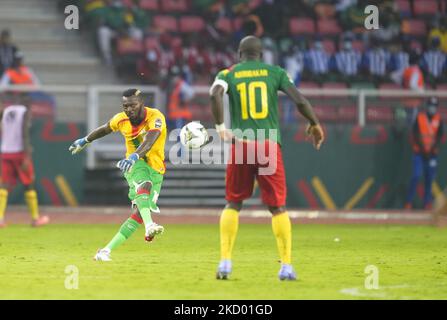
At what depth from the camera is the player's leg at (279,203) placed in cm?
1086

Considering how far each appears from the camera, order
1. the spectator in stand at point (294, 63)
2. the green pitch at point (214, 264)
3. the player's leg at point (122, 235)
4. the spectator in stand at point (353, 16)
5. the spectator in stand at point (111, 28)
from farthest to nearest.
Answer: the spectator in stand at point (353, 16) → the spectator in stand at point (111, 28) → the spectator in stand at point (294, 63) → the player's leg at point (122, 235) → the green pitch at point (214, 264)

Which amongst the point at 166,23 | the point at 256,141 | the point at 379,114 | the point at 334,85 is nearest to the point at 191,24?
the point at 166,23

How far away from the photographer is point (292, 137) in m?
23.3

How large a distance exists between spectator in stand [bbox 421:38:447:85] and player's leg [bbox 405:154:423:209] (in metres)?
2.88

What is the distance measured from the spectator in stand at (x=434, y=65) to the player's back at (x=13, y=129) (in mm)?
10435

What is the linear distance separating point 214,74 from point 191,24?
2.86 meters

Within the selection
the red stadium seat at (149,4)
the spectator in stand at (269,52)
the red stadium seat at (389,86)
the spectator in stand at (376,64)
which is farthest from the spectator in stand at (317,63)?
the red stadium seat at (149,4)

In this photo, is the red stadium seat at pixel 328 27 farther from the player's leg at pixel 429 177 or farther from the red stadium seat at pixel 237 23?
the player's leg at pixel 429 177

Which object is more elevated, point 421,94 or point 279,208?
point 421,94

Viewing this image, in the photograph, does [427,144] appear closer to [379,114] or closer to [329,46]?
[379,114]

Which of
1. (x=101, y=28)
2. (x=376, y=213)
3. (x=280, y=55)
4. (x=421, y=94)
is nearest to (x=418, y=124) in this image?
(x=421, y=94)

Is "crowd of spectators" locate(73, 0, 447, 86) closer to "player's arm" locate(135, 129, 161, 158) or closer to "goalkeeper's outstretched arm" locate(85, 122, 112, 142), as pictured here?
"goalkeeper's outstretched arm" locate(85, 122, 112, 142)

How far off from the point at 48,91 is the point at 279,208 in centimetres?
1203
